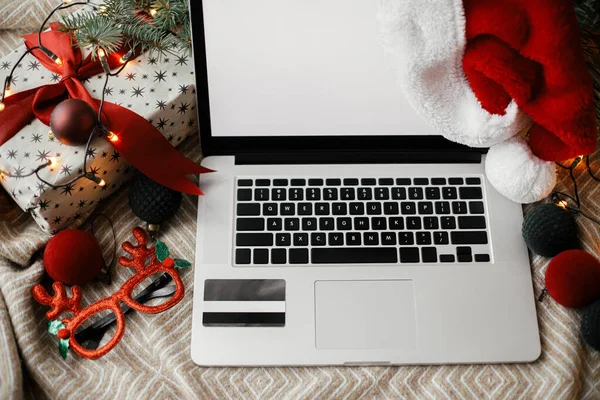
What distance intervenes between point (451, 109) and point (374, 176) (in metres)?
0.16

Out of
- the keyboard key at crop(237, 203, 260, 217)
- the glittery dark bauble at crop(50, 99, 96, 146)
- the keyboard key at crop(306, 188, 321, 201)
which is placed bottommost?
the keyboard key at crop(306, 188, 321, 201)

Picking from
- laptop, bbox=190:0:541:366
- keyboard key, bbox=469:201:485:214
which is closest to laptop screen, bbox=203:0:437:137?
laptop, bbox=190:0:541:366

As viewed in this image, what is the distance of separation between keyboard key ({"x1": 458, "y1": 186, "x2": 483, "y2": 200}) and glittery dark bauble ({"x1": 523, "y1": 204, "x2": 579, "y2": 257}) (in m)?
0.06

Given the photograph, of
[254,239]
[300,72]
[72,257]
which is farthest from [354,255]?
[72,257]

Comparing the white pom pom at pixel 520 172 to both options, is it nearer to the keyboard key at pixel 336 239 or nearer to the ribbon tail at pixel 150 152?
the keyboard key at pixel 336 239

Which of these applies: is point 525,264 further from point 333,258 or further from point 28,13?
point 28,13

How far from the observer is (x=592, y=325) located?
615 millimetres

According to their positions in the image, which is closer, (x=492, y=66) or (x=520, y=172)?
(x=492, y=66)

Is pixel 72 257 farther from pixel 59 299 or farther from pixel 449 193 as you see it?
pixel 449 193

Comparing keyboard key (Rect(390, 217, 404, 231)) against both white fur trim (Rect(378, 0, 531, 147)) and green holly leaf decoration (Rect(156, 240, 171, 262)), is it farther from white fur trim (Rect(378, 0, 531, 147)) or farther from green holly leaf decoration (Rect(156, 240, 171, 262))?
green holly leaf decoration (Rect(156, 240, 171, 262))

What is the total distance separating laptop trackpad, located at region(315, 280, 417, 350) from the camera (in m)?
0.63

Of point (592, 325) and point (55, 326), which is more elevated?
point (55, 326)

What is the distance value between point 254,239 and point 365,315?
16 cm

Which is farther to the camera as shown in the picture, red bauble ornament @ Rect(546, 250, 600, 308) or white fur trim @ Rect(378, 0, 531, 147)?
red bauble ornament @ Rect(546, 250, 600, 308)
